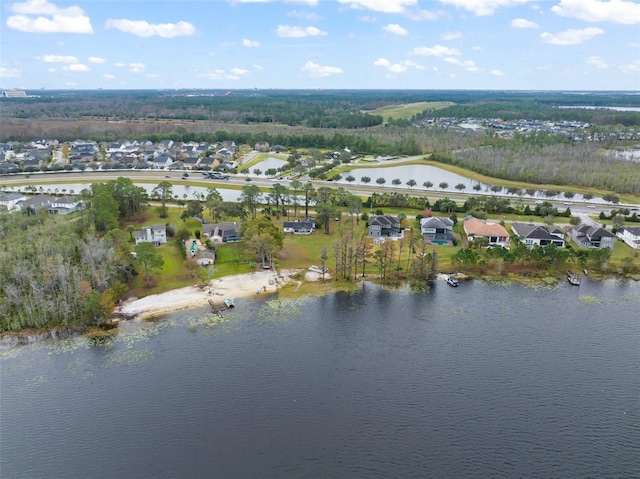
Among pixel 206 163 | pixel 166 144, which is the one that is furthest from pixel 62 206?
pixel 166 144

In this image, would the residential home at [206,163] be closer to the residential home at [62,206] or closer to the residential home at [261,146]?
the residential home at [261,146]

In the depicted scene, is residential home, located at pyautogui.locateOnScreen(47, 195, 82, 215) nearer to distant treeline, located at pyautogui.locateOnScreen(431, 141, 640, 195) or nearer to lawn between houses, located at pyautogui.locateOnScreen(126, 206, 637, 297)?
lawn between houses, located at pyautogui.locateOnScreen(126, 206, 637, 297)

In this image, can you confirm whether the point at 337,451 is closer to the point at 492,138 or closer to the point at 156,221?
the point at 156,221

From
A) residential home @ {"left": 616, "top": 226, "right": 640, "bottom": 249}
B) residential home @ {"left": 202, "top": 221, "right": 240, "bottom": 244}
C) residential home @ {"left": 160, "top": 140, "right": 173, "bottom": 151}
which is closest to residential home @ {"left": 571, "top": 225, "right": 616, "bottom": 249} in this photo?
residential home @ {"left": 616, "top": 226, "right": 640, "bottom": 249}

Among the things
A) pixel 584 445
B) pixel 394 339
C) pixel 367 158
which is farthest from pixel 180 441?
pixel 367 158

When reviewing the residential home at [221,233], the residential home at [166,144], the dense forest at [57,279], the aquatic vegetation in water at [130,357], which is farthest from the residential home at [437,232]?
the residential home at [166,144]

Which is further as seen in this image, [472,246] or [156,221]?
[156,221]

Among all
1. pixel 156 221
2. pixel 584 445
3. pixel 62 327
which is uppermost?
pixel 156 221
